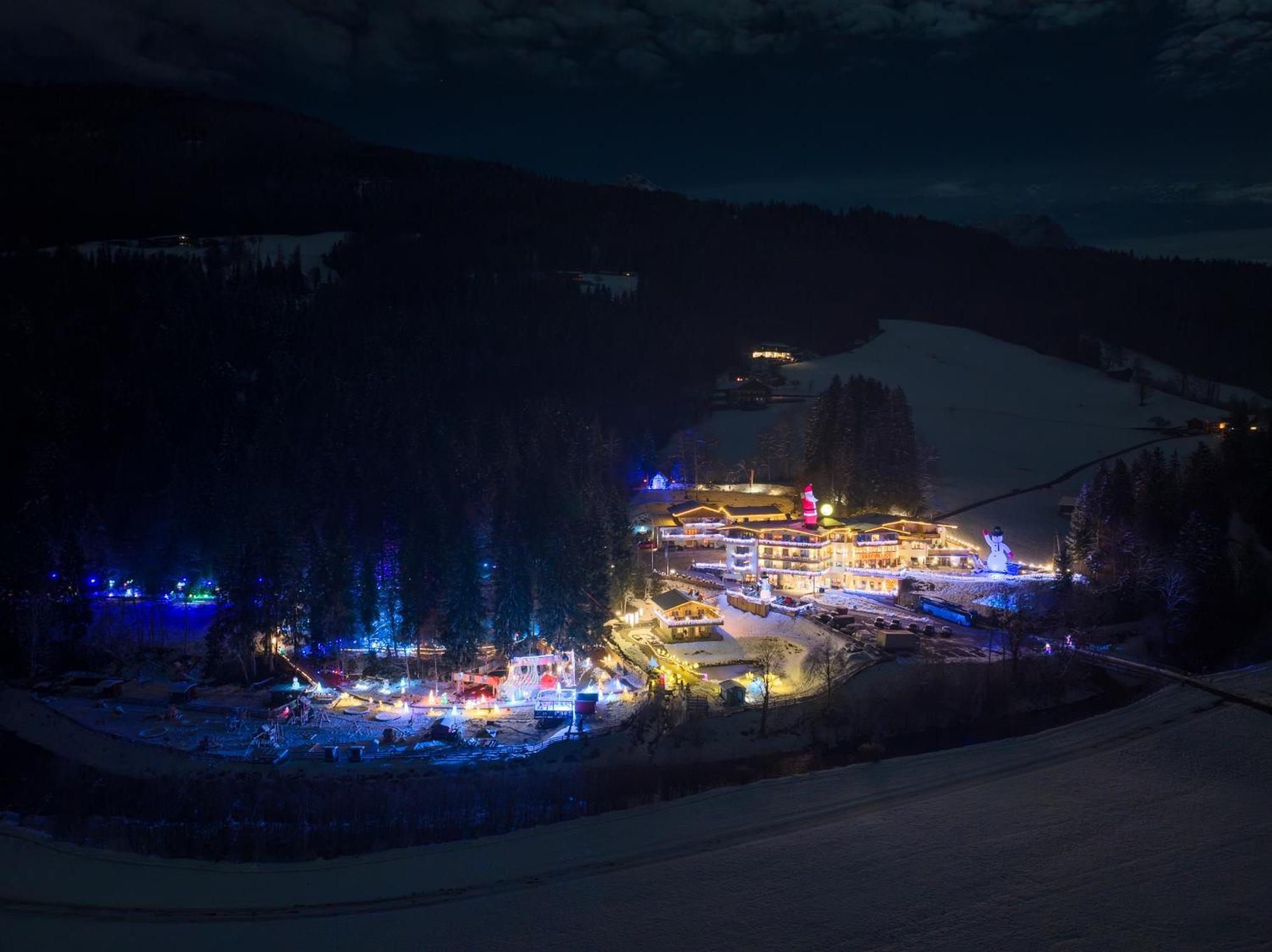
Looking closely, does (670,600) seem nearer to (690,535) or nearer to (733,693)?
(733,693)

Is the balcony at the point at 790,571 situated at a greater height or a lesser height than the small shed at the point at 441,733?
greater

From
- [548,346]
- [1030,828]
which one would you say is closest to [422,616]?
[1030,828]

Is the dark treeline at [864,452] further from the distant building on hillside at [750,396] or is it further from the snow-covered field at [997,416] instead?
the distant building on hillside at [750,396]

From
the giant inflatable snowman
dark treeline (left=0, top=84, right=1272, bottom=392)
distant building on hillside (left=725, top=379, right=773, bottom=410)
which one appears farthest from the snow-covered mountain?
the giant inflatable snowman

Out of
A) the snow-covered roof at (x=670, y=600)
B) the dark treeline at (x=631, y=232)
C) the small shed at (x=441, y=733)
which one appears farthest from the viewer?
the dark treeline at (x=631, y=232)

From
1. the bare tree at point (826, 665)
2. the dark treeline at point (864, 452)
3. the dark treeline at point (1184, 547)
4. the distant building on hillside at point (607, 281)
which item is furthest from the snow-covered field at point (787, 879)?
the distant building on hillside at point (607, 281)

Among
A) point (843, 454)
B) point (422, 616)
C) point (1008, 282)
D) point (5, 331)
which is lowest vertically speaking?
point (422, 616)

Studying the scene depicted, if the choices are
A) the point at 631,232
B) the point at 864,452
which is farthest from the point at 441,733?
the point at 631,232

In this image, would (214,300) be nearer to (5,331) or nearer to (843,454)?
(5,331)
